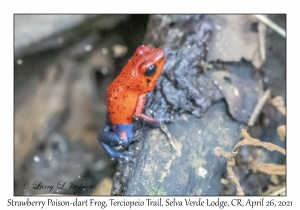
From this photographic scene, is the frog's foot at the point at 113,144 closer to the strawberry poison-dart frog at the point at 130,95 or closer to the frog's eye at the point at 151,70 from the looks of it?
the strawberry poison-dart frog at the point at 130,95

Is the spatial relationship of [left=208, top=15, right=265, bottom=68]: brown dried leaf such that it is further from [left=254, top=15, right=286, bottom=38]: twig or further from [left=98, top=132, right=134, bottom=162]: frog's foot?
[left=98, top=132, right=134, bottom=162]: frog's foot

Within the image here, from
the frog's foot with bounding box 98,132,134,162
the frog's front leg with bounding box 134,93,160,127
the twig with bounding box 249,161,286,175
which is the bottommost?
the twig with bounding box 249,161,286,175

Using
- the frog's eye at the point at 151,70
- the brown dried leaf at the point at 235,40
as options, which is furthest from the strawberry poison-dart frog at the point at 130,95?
the brown dried leaf at the point at 235,40

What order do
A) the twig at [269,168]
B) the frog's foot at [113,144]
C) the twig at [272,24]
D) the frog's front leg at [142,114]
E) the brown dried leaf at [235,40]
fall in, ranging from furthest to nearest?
the twig at [272,24], the brown dried leaf at [235,40], the twig at [269,168], the frog's front leg at [142,114], the frog's foot at [113,144]

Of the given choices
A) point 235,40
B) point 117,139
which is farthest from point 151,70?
point 235,40

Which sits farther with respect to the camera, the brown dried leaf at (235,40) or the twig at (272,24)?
the twig at (272,24)

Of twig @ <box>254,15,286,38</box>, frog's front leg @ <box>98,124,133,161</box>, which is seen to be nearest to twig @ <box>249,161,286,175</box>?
frog's front leg @ <box>98,124,133,161</box>
